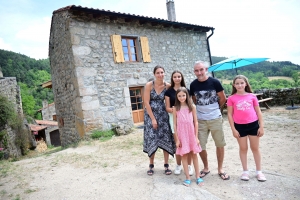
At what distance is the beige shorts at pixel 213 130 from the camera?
234 cm

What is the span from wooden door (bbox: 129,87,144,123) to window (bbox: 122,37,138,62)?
4.10 feet

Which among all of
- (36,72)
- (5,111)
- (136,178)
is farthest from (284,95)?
(36,72)

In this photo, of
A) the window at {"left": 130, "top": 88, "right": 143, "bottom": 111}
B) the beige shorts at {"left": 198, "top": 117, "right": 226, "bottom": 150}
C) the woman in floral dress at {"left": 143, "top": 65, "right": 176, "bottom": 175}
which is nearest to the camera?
the beige shorts at {"left": 198, "top": 117, "right": 226, "bottom": 150}

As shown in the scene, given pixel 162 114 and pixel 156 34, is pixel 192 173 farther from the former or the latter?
pixel 156 34

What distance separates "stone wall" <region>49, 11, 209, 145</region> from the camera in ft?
20.0

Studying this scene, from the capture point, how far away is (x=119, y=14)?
6641mm

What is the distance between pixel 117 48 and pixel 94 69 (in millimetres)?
1231

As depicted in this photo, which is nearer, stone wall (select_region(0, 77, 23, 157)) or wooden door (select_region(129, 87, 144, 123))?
wooden door (select_region(129, 87, 144, 123))

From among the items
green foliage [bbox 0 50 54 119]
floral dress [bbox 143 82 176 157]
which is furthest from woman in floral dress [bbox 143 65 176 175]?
green foliage [bbox 0 50 54 119]

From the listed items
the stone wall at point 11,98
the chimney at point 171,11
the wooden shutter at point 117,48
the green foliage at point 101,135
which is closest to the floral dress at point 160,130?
the green foliage at point 101,135

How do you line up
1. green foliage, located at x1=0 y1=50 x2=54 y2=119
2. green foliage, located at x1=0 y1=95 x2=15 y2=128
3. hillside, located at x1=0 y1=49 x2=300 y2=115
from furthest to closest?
green foliage, located at x1=0 y1=50 x2=54 y2=119, hillside, located at x1=0 y1=49 x2=300 y2=115, green foliage, located at x1=0 y1=95 x2=15 y2=128

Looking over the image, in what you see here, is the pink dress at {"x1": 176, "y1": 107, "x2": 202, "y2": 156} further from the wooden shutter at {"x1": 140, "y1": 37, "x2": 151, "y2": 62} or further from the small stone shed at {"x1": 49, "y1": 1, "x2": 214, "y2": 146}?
the wooden shutter at {"x1": 140, "y1": 37, "x2": 151, "y2": 62}

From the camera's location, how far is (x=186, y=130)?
2.30 m

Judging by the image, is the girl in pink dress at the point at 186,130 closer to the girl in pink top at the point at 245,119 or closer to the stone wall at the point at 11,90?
the girl in pink top at the point at 245,119
